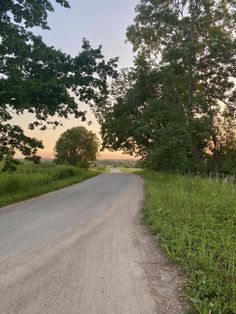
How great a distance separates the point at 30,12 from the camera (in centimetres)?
1741

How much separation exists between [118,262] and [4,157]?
525 inches

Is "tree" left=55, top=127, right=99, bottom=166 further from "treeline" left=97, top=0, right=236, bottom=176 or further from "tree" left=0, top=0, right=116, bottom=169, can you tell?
"tree" left=0, top=0, right=116, bottom=169

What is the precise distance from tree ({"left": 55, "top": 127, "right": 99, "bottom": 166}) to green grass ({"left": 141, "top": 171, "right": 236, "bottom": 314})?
221 ft

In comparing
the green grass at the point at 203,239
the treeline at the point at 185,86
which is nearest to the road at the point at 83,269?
the green grass at the point at 203,239

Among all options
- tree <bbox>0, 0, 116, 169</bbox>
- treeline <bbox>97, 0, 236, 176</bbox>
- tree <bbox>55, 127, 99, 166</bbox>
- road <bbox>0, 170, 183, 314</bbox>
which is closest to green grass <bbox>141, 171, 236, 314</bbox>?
road <bbox>0, 170, 183, 314</bbox>

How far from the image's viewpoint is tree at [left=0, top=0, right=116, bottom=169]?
47.9ft

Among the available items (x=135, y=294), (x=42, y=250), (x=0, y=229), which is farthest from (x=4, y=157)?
(x=135, y=294)

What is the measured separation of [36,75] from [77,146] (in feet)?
209

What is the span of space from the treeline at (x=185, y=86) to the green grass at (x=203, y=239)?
14.2 metres

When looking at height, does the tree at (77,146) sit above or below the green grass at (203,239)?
above

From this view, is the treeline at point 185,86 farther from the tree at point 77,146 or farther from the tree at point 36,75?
the tree at point 77,146

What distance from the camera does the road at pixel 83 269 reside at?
4.15 meters

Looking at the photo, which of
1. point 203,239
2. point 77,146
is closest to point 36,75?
point 203,239

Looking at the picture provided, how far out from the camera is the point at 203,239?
6715 millimetres
